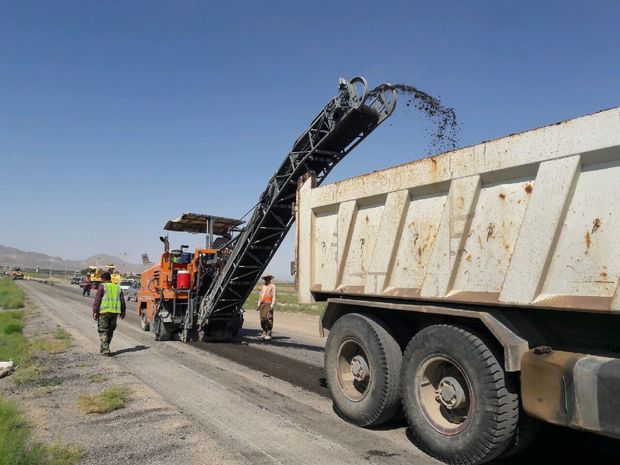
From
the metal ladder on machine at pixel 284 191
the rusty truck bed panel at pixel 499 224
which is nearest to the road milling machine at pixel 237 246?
the metal ladder on machine at pixel 284 191

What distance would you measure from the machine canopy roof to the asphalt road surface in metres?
3.16

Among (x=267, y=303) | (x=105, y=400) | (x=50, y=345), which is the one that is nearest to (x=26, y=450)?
(x=105, y=400)

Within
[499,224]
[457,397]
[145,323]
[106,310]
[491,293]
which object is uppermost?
[499,224]

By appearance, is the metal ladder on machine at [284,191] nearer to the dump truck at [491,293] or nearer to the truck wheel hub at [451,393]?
the dump truck at [491,293]

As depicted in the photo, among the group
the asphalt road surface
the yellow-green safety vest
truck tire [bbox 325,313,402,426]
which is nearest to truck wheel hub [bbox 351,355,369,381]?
truck tire [bbox 325,313,402,426]

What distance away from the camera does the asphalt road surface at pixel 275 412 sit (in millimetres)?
4344

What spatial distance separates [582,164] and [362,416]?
3.14 m

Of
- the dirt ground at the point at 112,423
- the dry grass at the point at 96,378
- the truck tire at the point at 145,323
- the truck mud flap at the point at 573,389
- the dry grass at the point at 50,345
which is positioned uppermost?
the truck mud flap at the point at 573,389

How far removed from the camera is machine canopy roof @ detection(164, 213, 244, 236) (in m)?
12.3

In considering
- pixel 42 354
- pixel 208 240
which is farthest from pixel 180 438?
pixel 208 240

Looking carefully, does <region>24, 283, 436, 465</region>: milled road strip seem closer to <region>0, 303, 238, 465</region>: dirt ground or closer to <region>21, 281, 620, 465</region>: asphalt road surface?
<region>21, 281, 620, 465</region>: asphalt road surface

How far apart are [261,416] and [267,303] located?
23.0 ft

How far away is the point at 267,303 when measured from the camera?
1252 centimetres

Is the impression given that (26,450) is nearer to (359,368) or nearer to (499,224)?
(359,368)
